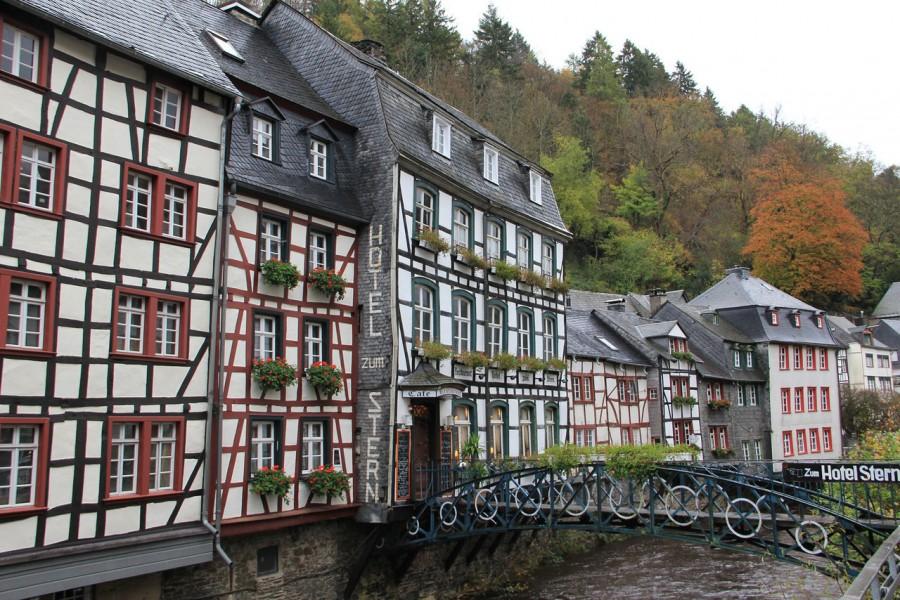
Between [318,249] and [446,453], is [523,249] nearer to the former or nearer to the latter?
[446,453]

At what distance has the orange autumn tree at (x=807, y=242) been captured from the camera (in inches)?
2098

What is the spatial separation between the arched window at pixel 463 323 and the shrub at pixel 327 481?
5.04 metres

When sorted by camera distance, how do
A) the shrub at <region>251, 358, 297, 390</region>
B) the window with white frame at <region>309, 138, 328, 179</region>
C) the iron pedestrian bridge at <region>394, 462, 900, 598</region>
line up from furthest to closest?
the window with white frame at <region>309, 138, 328, 179</region>, the shrub at <region>251, 358, 297, 390</region>, the iron pedestrian bridge at <region>394, 462, 900, 598</region>

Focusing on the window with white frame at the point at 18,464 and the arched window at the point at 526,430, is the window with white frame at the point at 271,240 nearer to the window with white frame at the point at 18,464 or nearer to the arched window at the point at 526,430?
the window with white frame at the point at 18,464

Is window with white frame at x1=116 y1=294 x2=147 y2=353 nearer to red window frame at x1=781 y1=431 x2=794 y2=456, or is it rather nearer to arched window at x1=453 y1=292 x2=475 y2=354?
arched window at x1=453 y1=292 x2=475 y2=354

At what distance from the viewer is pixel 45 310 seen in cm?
1202

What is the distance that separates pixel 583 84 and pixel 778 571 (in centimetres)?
5040

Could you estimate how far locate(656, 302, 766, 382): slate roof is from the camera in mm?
38562

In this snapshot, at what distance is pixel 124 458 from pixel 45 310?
105 inches

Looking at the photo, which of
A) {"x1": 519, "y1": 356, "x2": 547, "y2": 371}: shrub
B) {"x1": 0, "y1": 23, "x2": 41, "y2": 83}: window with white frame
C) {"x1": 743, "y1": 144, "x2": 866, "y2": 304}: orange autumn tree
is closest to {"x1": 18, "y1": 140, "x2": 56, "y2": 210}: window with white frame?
{"x1": 0, "y1": 23, "x2": 41, "y2": 83}: window with white frame

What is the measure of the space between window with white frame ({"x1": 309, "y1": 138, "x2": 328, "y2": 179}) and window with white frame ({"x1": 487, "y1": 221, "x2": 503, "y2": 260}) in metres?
5.89

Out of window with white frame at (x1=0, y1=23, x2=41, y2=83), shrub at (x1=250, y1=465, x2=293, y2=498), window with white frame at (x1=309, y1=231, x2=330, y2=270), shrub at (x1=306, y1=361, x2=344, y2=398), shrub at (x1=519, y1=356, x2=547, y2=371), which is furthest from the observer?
shrub at (x1=519, y1=356, x2=547, y2=371)

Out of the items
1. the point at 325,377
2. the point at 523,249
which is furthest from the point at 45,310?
the point at 523,249

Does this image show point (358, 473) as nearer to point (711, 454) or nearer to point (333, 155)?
point (333, 155)
